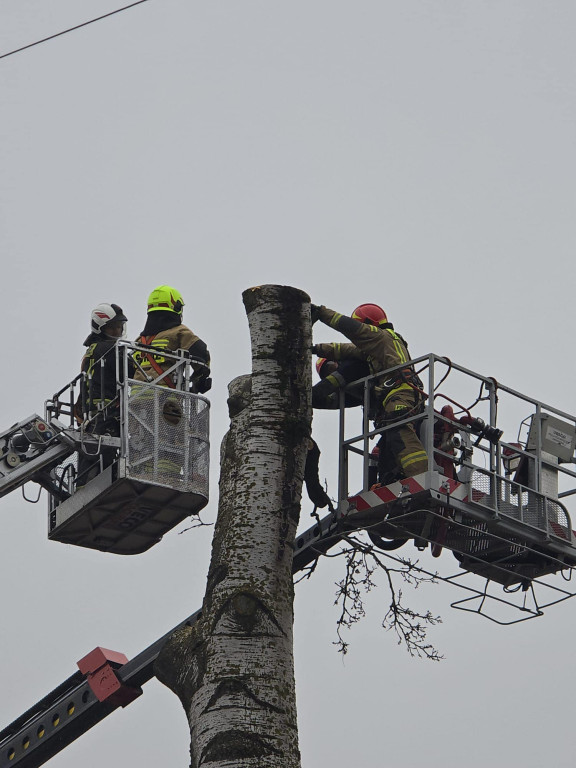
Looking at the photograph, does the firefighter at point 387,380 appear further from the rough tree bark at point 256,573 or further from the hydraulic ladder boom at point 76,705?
the hydraulic ladder boom at point 76,705

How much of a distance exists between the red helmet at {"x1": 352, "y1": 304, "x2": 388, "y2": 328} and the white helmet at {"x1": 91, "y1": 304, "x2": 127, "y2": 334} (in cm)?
238

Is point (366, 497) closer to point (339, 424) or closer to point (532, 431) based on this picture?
point (339, 424)

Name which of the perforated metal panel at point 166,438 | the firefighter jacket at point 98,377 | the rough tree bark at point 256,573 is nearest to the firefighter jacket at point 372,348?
the perforated metal panel at point 166,438

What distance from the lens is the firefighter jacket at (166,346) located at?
12.5 meters

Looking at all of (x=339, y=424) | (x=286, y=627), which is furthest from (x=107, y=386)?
(x=286, y=627)

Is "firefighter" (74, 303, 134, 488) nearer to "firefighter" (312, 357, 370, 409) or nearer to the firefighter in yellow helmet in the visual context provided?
the firefighter in yellow helmet

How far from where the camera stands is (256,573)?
8477 mm

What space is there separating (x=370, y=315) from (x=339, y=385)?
72cm

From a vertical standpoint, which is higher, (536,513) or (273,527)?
(536,513)

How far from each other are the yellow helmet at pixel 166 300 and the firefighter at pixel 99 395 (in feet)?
1.37

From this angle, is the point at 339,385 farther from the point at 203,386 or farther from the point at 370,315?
the point at 203,386

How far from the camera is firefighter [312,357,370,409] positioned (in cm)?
1201

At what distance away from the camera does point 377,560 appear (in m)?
10.0

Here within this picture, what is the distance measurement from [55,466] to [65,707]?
10.6 feet
